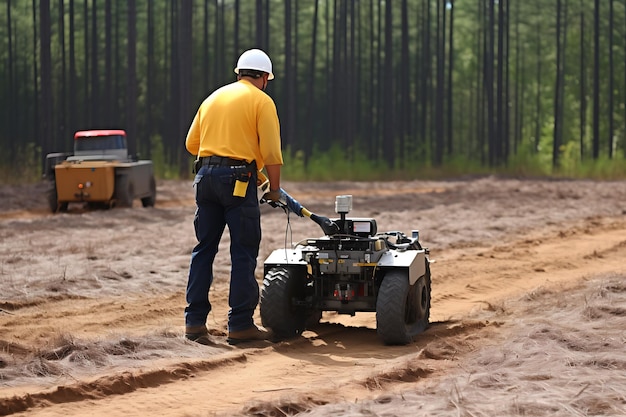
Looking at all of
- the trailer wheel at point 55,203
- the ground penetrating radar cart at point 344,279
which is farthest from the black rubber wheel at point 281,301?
the trailer wheel at point 55,203

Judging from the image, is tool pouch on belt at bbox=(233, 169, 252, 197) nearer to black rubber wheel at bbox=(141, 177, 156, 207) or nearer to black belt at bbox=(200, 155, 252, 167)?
black belt at bbox=(200, 155, 252, 167)

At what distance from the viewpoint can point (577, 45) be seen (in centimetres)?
6750

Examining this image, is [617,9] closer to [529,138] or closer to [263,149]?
[529,138]

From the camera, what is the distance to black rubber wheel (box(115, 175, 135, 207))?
23.5m

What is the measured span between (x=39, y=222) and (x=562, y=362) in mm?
14144

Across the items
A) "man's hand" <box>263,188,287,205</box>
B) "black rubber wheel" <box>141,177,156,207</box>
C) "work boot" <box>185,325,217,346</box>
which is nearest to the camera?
"work boot" <box>185,325,217,346</box>

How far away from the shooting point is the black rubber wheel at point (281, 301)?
8.34 metres

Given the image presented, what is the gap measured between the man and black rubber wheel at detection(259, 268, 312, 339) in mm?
109

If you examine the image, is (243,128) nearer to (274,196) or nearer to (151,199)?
(274,196)

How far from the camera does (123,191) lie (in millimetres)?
23453

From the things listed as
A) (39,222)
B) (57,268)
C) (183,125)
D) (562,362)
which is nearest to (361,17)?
(183,125)

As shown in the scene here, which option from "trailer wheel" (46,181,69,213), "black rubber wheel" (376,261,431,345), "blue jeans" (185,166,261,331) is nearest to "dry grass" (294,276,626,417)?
"black rubber wheel" (376,261,431,345)

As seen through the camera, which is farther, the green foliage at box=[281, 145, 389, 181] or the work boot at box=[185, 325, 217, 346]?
the green foliage at box=[281, 145, 389, 181]

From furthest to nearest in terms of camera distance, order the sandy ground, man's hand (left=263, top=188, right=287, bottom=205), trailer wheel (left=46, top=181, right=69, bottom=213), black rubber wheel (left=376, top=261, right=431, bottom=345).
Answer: trailer wheel (left=46, top=181, right=69, bottom=213) → man's hand (left=263, top=188, right=287, bottom=205) → black rubber wheel (left=376, top=261, right=431, bottom=345) → the sandy ground
